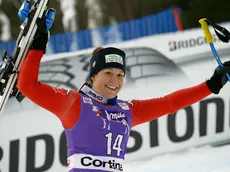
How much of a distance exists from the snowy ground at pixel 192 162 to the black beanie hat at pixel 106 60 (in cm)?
231

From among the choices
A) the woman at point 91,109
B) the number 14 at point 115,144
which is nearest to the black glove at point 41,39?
the woman at point 91,109

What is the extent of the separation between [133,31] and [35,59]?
4.53m

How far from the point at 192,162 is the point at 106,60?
8.52ft

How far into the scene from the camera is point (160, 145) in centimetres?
533

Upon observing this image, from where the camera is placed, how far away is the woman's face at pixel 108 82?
2623 mm

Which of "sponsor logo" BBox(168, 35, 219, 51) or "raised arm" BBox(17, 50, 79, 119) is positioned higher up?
"sponsor logo" BBox(168, 35, 219, 51)

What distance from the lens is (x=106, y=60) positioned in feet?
8.89

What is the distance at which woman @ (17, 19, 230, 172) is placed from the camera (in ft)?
7.91

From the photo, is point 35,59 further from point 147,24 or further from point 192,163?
point 147,24

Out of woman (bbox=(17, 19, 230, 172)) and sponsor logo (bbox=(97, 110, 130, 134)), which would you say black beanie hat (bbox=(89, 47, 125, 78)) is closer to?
woman (bbox=(17, 19, 230, 172))

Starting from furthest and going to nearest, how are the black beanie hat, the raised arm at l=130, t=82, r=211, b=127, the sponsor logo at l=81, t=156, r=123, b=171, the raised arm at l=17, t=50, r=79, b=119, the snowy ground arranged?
the snowy ground, the raised arm at l=130, t=82, r=211, b=127, the black beanie hat, the sponsor logo at l=81, t=156, r=123, b=171, the raised arm at l=17, t=50, r=79, b=119

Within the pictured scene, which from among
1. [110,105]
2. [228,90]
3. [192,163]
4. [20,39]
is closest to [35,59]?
[20,39]

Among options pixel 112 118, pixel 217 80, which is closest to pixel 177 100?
pixel 217 80

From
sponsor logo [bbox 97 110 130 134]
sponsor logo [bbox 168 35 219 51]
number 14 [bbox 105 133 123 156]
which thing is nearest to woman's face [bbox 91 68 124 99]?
sponsor logo [bbox 97 110 130 134]
